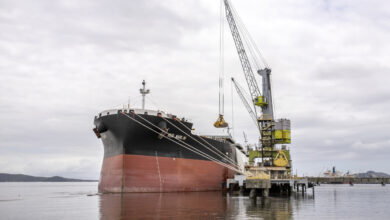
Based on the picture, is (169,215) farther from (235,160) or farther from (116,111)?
(235,160)

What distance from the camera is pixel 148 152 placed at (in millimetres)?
30844

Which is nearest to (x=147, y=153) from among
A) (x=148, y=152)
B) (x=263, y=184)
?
(x=148, y=152)

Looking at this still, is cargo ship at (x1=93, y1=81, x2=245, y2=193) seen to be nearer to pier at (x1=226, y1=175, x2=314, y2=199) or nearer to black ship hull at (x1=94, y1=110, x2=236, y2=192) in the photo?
black ship hull at (x1=94, y1=110, x2=236, y2=192)

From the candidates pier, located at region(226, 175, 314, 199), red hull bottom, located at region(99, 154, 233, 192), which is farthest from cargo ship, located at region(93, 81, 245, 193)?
pier, located at region(226, 175, 314, 199)

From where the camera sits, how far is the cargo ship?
30078mm

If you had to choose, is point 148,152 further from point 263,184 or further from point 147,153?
point 263,184

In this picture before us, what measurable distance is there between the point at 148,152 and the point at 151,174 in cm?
192

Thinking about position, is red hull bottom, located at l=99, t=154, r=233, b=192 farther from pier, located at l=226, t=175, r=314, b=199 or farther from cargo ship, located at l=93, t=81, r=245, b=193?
pier, located at l=226, t=175, r=314, b=199

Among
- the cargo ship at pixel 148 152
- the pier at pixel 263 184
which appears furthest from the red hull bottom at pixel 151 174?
the pier at pixel 263 184

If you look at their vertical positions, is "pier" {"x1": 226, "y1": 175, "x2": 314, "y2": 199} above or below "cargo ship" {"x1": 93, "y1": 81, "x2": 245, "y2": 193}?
below

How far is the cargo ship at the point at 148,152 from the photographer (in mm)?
30078

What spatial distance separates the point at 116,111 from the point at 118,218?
1529cm

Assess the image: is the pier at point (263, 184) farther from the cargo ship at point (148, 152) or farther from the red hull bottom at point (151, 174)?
the cargo ship at point (148, 152)

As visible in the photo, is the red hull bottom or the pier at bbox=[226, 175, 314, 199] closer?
the pier at bbox=[226, 175, 314, 199]
